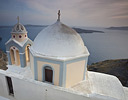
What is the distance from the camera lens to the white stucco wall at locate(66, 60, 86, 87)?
13.3 ft

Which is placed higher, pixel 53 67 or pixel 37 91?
pixel 53 67

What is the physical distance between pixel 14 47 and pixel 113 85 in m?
7.38

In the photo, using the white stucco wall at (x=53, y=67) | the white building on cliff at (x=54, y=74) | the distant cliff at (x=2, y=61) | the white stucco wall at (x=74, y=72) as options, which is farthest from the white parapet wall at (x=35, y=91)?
the distant cliff at (x=2, y=61)

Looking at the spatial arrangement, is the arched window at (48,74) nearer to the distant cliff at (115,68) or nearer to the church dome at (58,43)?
the church dome at (58,43)

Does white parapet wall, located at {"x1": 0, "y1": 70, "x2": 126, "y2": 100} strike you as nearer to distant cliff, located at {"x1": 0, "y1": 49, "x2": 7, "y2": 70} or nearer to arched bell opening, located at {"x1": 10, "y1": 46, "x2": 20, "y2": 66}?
arched bell opening, located at {"x1": 10, "y1": 46, "x2": 20, "y2": 66}

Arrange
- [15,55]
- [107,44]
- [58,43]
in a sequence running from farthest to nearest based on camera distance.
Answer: [107,44], [15,55], [58,43]

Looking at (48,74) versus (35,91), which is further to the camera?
(48,74)

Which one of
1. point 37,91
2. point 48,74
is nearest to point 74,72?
point 48,74

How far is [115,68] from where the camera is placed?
14938 millimetres

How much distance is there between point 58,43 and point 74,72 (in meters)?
1.77

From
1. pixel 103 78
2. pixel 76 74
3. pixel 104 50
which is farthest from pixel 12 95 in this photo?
pixel 104 50

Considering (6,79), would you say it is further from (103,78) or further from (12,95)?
(103,78)

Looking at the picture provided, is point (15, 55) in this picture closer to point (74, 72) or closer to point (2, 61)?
point (74, 72)

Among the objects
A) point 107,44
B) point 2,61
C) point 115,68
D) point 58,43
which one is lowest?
point 2,61
